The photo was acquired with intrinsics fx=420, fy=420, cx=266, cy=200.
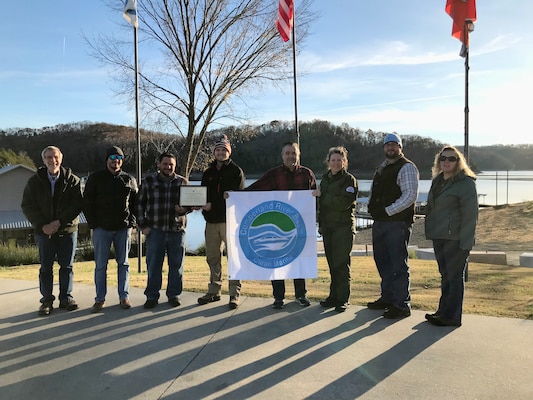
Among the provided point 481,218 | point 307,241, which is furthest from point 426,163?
point 307,241

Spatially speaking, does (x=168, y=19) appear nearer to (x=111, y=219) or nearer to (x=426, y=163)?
(x=111, y=219)

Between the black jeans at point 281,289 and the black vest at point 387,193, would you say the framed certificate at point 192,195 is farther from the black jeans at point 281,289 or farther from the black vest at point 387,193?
the black vest at point 387,193

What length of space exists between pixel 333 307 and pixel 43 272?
12.1ft

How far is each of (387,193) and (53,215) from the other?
4.04m

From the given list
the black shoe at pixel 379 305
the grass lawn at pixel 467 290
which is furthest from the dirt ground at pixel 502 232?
the black shoe at pixel 379 305

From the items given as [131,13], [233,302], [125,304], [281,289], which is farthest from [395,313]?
[131,13]

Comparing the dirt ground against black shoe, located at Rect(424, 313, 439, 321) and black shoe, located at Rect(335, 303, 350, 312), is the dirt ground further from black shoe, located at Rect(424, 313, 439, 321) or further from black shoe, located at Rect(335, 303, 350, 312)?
black shoe, located at Rect(335, 303, 350, 312)

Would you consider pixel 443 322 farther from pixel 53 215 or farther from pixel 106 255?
pixel 53 215

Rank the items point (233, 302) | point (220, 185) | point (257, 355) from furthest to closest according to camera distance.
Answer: point (220, 185)
point (233, 302)
point (257, 355)

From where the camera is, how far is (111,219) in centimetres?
522

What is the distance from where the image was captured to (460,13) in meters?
7.89

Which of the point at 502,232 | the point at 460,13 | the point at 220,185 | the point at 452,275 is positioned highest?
the point at 460,13

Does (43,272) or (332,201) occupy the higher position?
(332,201)

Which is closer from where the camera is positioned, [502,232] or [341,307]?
[341,307]
